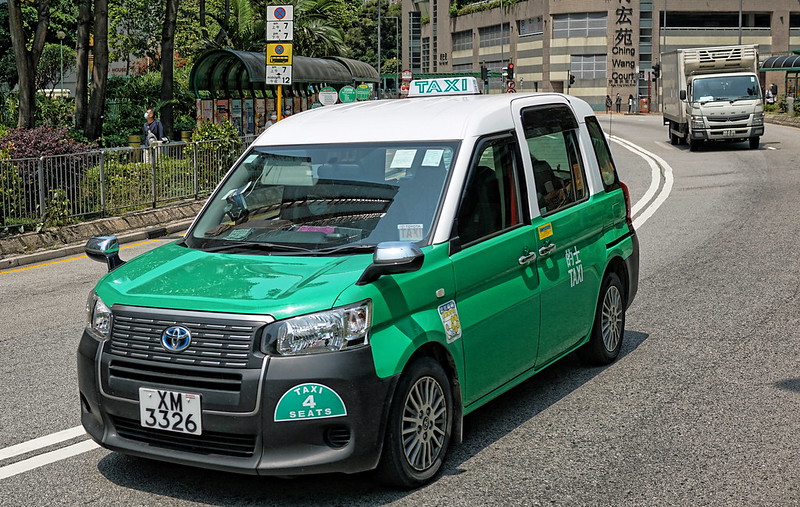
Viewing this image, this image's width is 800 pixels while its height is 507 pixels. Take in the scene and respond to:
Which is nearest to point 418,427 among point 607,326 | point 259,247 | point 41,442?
point 259,247

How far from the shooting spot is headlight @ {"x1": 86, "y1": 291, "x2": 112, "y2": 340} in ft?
16.6

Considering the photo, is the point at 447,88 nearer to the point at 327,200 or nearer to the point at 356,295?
the point at 327,200

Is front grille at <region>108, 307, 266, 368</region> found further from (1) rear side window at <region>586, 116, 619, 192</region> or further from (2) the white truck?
(2) the white truck

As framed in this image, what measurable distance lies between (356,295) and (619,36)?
89635 millimetres

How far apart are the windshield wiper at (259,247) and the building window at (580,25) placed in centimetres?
8894

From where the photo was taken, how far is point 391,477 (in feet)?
16.5

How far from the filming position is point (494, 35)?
106 metres

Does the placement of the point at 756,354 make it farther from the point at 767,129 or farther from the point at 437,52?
the point at 437,52

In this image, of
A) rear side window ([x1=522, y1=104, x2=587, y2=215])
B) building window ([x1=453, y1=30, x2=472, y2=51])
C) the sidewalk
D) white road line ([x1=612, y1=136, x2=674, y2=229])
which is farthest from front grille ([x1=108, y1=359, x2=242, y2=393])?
building window ([x1=453, y1=30, x2=472, y2=51])

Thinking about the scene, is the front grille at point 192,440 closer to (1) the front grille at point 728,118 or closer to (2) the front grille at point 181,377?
(2) the front grille at point 181,377

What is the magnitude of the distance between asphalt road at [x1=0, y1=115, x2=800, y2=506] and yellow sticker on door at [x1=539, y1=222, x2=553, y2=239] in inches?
42.7

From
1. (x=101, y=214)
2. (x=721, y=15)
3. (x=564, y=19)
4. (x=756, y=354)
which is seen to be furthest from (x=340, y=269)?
(x=721, y=15)

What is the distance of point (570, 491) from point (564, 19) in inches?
3564

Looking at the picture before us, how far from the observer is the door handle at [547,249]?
638cm
